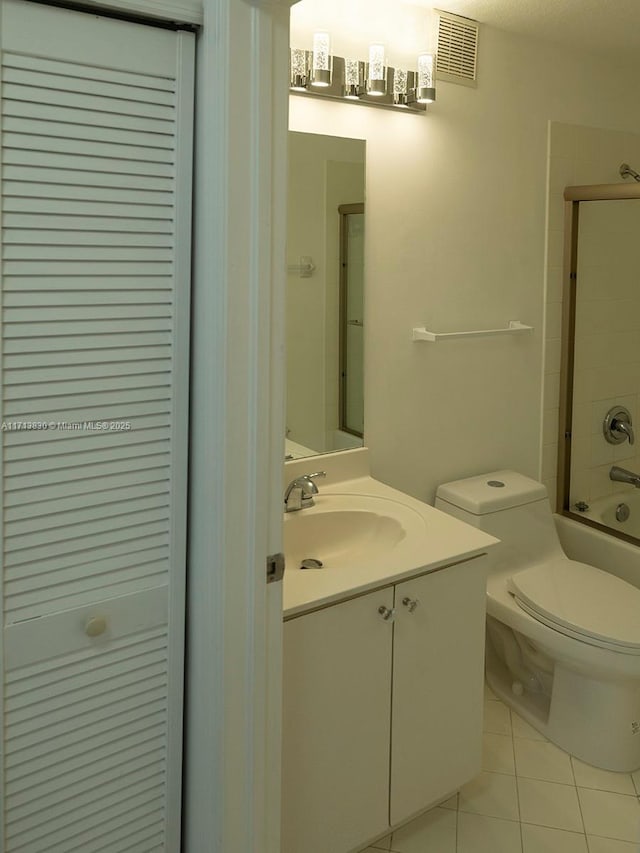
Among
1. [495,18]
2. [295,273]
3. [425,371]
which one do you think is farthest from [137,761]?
[495,18]

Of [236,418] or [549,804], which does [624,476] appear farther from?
[236,418]

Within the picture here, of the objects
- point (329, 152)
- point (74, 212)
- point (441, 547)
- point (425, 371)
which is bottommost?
point (441, 547)

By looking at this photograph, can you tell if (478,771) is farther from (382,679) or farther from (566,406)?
(566,406)

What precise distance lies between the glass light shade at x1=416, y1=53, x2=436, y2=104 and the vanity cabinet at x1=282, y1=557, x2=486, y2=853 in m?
1.33

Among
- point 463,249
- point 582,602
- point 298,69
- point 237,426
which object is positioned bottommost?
point 582,602

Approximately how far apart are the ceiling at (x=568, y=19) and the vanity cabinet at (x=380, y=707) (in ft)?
5.36

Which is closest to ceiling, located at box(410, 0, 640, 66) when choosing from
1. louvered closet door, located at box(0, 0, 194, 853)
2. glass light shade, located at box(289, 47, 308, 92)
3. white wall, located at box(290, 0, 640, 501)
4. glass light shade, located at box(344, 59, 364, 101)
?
white wall, located at box(290, 0, 640, 501)

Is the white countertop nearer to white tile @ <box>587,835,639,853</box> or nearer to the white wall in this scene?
the white wall

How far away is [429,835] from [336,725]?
538mm

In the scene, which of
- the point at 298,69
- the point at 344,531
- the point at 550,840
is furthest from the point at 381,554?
the point at 298,69

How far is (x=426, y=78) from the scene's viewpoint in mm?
2170

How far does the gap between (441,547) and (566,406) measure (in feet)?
4.11

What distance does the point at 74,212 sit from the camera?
1.20 m

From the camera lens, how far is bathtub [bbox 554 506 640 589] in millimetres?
2650
